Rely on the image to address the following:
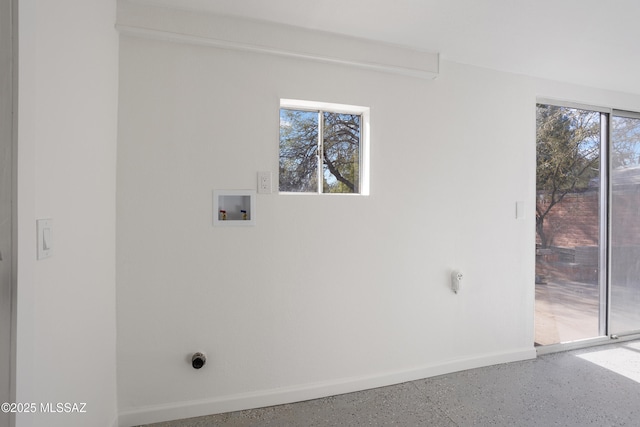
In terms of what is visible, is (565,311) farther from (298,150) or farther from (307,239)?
(298,150)

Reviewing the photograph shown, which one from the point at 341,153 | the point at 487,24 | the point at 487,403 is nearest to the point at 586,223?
the point at 487,403

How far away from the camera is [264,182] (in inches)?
68.7

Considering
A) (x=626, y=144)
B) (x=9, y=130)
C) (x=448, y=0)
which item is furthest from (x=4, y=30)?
(x=626, y=144)

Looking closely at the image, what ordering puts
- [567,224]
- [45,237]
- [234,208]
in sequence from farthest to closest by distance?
1. [567,224]
2. [234,208]
3. [45,237]

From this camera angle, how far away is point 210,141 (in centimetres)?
168

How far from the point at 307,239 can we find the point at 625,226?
2979 mm

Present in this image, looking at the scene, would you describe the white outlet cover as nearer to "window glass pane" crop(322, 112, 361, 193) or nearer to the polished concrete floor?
"window glass pane" crop(322, 112, 361, 193)

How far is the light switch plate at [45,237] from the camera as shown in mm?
896

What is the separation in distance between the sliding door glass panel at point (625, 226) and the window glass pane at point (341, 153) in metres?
2.42

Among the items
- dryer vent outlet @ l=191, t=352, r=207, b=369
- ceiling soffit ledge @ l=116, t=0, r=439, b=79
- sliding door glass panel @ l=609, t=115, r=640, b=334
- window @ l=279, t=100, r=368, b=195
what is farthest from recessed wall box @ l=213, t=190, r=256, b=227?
sliding door glass panel @ l=609, t=115, r=640, b=334

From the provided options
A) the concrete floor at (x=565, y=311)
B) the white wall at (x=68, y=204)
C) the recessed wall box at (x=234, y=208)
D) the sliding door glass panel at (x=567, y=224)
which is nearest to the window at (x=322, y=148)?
the recessed wall box at (x=234, y=208)

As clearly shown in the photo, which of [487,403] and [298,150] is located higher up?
[298,150]

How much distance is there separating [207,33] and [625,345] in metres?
4.03

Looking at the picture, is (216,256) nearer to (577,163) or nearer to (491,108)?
(491,108)
